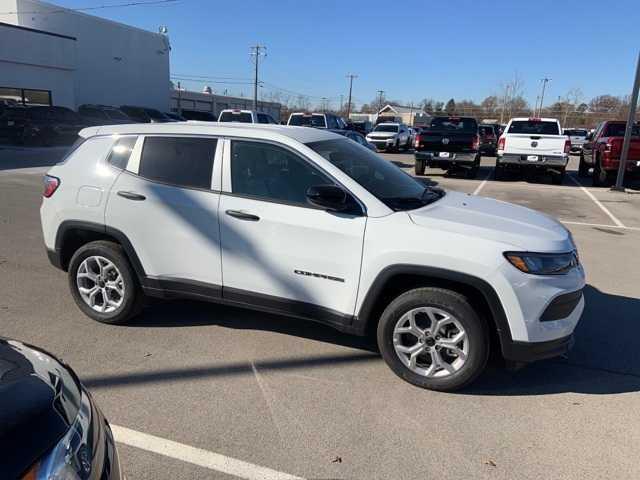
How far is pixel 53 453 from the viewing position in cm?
159

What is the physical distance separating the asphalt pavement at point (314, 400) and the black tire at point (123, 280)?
0.32ft

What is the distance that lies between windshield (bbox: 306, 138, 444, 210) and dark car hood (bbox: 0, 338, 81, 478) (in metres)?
2.38

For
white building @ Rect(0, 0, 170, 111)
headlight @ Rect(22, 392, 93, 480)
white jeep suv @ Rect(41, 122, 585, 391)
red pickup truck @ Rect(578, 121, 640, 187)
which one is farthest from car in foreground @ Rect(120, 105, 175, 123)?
headlight @ Rect(22, 392, 93, 480)

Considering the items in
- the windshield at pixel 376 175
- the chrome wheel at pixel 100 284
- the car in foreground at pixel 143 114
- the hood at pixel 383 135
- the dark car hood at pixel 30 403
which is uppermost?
the car in foreground at pixel 143 114

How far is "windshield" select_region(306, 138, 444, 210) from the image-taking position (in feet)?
12.5

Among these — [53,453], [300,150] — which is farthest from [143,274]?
[53,453]

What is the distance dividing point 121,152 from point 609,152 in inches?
592

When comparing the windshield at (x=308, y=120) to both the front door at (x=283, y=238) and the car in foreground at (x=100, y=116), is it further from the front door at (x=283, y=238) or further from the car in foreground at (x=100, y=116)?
the front door at (x=283, y=238)

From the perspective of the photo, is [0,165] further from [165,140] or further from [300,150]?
[300,150]

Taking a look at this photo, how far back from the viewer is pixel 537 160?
15.6 m

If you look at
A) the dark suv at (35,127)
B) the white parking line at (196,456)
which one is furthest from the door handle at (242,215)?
the dark suv at (35,127)

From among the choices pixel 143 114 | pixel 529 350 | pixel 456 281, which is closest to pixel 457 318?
pixel 456 281

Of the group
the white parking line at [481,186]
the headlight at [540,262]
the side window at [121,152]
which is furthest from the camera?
the white parking line at [481,186]

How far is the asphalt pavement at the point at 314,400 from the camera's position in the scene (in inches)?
111
